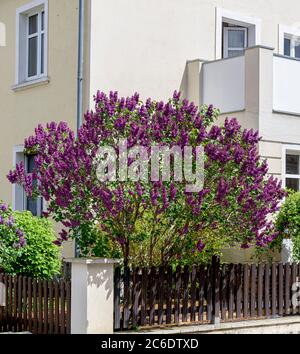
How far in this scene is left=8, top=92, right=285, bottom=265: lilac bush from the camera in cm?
979

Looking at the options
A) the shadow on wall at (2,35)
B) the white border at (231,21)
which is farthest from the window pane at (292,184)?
the shadow on wall at (2,35)

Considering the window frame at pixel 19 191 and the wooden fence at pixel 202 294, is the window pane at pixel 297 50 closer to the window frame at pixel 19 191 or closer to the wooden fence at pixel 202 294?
the window frame at pixel 19 191

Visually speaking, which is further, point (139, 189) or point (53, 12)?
point (53, 12)

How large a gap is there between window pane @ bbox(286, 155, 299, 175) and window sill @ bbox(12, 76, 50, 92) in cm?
508

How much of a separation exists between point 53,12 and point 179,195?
6.96 metres

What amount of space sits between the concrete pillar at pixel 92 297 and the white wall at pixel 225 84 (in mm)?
5760

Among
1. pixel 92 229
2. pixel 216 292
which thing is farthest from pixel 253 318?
pixel 92 229

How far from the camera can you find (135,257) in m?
10.8

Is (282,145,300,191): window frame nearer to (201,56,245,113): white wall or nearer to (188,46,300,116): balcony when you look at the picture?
(188,46,300,116): balcony

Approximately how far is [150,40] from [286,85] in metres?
2.80

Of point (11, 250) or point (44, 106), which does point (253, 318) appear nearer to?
point (11, 250)

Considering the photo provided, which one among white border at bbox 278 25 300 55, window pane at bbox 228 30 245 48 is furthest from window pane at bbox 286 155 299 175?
window pane at bbox 228 30 245 48

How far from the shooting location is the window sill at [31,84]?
50.5 feet
